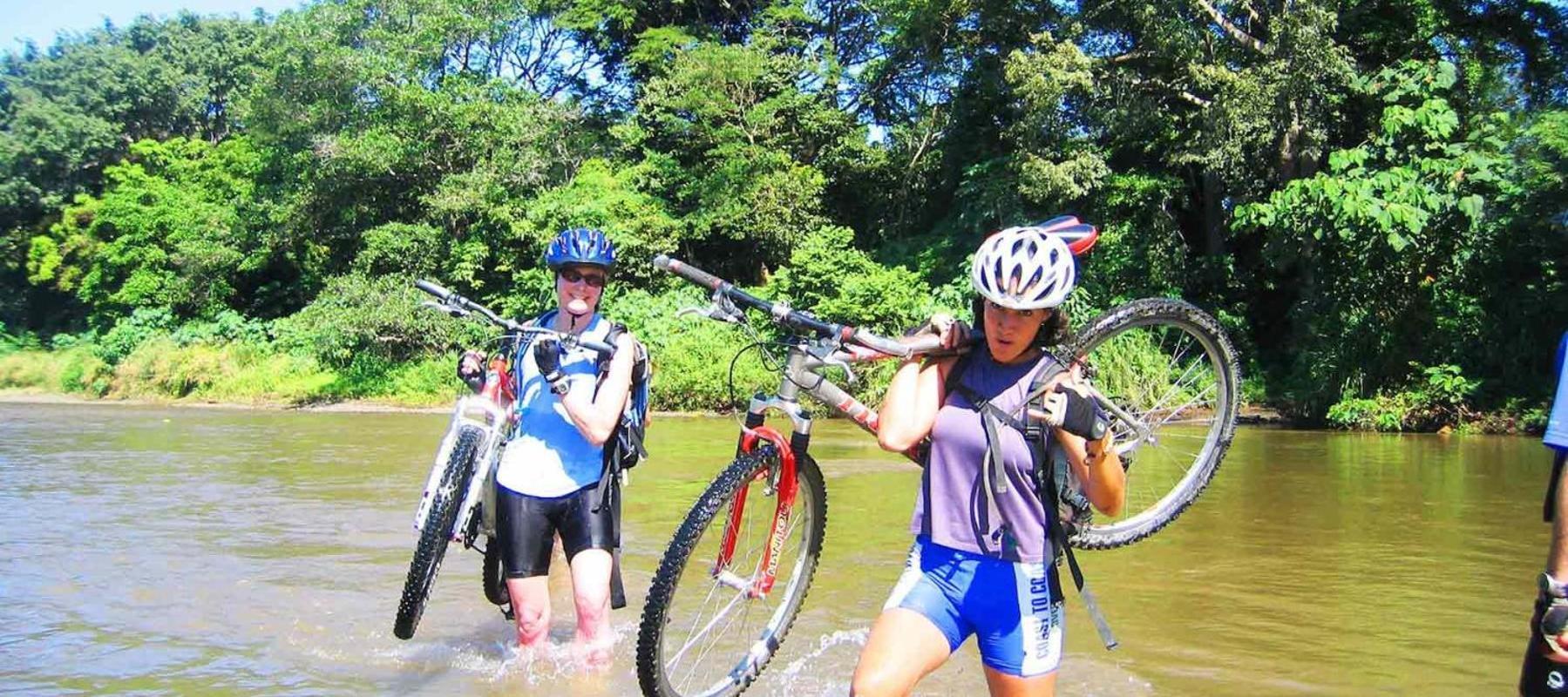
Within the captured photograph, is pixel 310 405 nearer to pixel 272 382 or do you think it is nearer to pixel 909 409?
pixel 272 382

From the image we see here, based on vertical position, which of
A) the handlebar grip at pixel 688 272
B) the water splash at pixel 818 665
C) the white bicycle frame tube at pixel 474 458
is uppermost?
the handlebar grip at pixel 688 272

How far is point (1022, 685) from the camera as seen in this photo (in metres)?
3.31

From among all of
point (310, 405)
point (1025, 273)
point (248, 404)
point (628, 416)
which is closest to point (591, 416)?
point (628, 416)

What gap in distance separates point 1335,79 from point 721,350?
11.8m

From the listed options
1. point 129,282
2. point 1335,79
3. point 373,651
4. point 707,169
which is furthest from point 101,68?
point 373,651

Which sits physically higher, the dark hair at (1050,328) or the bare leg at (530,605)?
the dark hair at (1050,328)

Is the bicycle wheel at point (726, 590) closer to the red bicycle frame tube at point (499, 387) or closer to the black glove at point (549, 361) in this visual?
the black glove at point (549, 361)

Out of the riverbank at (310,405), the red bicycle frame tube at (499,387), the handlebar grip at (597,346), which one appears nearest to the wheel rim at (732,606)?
the handlebar grip at (597,346)

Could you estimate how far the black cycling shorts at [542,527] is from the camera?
189 inches

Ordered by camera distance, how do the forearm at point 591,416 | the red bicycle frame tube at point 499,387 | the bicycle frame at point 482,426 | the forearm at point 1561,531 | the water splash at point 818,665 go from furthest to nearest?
the water splash at point 818,665 < the red bicycle frame tube at point 499,387 < the bicycle frame at point 482,426 < the forearm at point 591,416 < the forearm at point 1561,531

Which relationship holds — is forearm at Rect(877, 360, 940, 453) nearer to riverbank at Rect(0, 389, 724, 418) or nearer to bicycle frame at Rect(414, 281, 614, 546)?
bicycle frame at Rect(414, 281, 614, 546)

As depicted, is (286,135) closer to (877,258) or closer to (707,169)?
(707,169)

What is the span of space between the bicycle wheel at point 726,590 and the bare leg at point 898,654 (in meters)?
0.95

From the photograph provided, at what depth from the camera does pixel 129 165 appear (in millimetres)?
39844
